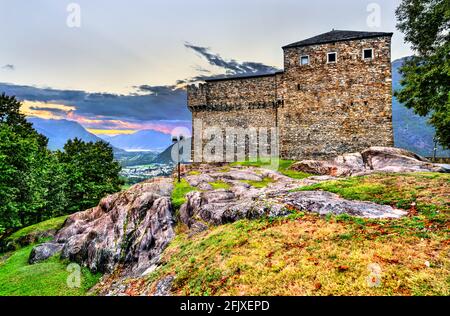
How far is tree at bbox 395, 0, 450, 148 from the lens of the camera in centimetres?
2103

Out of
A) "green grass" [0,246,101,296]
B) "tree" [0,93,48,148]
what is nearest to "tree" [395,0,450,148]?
"green grass" [0,246,101,296]

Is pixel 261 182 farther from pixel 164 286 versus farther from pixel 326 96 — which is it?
pixel 326 96

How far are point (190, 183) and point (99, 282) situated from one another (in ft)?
36.2

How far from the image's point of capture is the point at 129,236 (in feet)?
60.1

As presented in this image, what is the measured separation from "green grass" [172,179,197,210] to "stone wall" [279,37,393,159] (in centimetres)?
2007

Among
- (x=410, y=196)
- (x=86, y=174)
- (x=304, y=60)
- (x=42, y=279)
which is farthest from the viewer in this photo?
(x=86, y=174)

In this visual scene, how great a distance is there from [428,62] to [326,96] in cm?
1526

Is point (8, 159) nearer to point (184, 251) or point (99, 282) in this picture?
point (99, 282)

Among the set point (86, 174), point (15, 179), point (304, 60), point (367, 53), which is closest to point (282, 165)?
point (304, 60)

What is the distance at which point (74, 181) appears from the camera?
44.8m

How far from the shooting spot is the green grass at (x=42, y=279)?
635 inches

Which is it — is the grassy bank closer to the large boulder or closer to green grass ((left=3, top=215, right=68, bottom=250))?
the large boulder

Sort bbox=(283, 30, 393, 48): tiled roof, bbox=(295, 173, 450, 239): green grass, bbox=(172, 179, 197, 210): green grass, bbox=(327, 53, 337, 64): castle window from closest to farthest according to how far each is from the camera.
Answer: bbox=(295, 173, 450, 239): green grass, bbox=(172, 179, 197, 210): green grass, bbox=(283, 30, 393, 48): tiled roof, bbox=(327, 53, 337, 64): castle window
